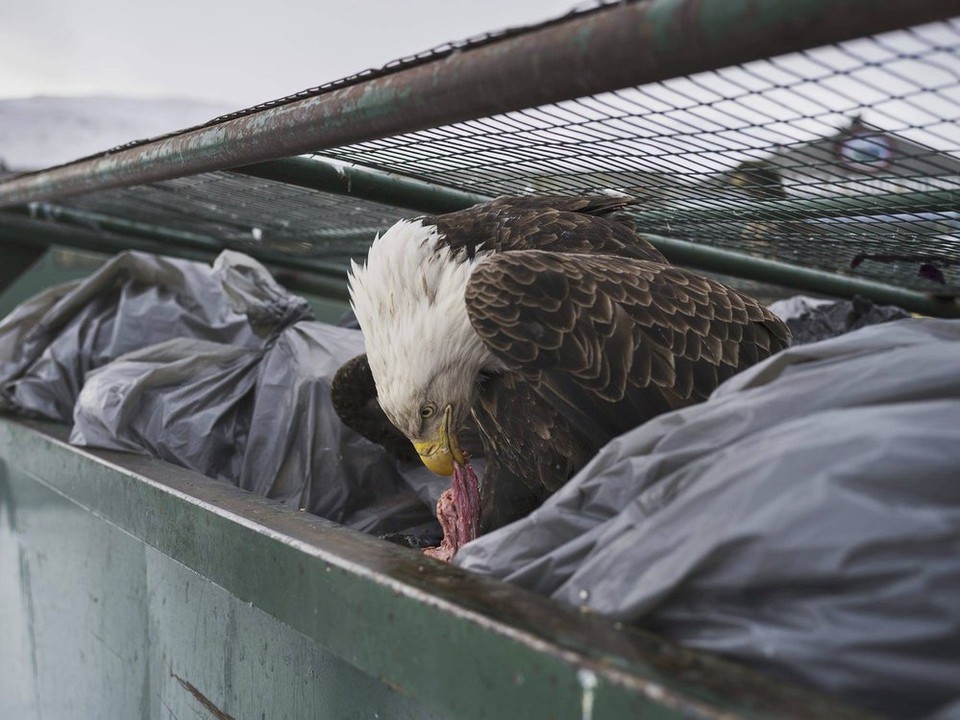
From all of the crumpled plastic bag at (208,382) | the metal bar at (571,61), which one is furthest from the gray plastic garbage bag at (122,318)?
the metal bar at (571,61)

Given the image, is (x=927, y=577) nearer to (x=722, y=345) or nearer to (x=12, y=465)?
(x=722, y=345)

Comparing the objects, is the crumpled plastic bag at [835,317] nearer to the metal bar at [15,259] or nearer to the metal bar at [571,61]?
the metal bar at [571,61]

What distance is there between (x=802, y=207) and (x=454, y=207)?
921 millimetres

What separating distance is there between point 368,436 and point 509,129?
1106mm

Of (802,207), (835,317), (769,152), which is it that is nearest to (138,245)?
(835,317)

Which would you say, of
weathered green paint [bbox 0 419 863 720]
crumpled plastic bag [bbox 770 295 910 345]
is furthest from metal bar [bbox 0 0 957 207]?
crumpled plastic bag [bbox 770 295 910 345]

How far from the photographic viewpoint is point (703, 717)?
2.43 ft

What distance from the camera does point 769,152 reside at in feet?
5.47

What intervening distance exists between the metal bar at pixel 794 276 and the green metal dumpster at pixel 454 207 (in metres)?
0.01

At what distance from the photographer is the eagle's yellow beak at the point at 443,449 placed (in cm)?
188

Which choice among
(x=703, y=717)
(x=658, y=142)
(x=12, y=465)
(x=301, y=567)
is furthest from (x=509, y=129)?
(x=12, y=465)

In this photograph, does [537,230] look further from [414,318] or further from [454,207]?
[454,207]

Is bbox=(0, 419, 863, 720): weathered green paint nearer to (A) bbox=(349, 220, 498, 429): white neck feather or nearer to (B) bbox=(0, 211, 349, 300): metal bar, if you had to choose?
(A) bbox=(349, 220, 498, 429): white neck feather

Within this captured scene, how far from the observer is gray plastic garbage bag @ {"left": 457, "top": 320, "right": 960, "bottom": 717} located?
2.73 feet
